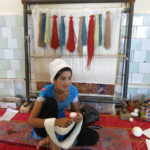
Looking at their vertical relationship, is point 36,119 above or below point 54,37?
below

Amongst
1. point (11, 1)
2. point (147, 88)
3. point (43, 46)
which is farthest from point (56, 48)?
point (147, 88)

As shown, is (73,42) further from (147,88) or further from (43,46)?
(147,88)

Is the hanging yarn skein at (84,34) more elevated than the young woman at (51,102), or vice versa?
the hanging yarn skein at (84,34)

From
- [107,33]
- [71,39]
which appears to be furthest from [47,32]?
[107,33]

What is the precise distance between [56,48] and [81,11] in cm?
50

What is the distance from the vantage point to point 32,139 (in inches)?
54.9

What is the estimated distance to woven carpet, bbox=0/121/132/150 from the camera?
1332 mm

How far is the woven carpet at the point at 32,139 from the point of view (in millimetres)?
1332

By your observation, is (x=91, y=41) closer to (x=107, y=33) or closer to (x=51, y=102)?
(x=107, y=33)

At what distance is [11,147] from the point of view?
1.32m

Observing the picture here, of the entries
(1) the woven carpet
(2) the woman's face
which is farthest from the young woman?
(1) the woven carpet

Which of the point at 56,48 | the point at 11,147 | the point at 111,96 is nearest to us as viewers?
the point at 11,147

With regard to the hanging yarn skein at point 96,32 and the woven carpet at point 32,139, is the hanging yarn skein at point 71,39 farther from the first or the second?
the woven carpet at point 32,139

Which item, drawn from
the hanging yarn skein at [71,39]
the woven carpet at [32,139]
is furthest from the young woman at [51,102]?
the hanging yarn skein at [71,39]
